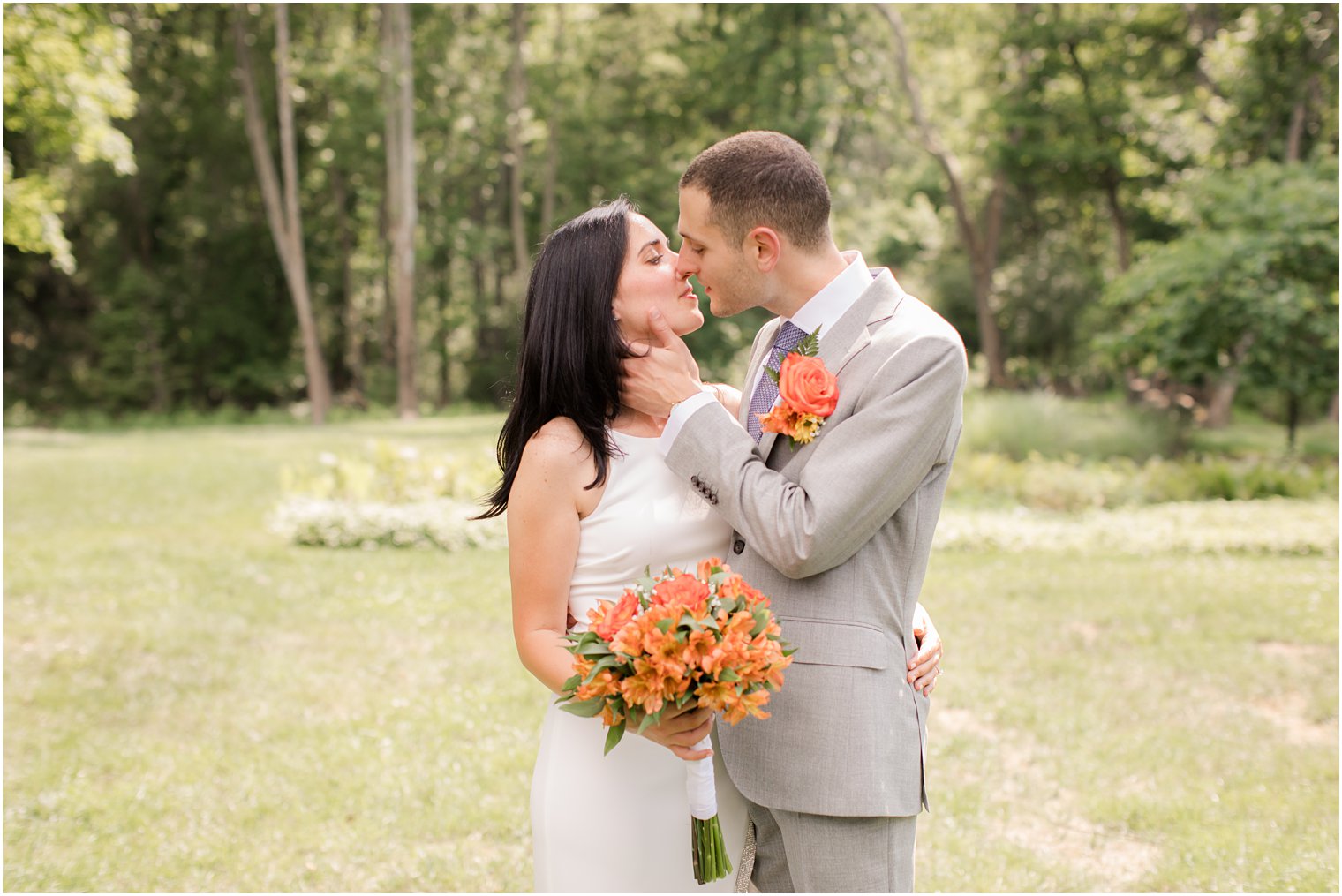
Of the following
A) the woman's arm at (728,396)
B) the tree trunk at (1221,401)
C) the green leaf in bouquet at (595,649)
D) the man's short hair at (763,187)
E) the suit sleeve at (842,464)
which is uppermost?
the man's short hair at (763,187)

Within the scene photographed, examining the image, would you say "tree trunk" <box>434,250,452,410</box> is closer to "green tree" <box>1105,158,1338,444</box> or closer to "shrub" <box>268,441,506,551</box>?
"shrub" <box>268,441,506,551</box>

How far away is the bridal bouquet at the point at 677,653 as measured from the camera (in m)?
1.98

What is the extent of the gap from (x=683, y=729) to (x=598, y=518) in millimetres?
679

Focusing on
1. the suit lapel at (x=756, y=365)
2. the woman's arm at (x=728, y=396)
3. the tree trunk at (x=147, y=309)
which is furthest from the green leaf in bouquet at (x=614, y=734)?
the tree trunk at (x=147, y=309)

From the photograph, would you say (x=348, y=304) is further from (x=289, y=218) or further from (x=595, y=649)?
(x=595, y=649)

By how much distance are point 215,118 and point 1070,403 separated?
2644cm

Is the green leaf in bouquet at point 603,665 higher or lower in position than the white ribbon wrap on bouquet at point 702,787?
higher

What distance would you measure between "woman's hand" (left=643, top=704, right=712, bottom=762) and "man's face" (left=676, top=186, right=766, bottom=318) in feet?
3.26

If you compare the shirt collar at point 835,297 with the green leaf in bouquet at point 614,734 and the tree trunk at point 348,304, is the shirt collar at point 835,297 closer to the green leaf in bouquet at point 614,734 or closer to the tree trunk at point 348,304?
the green leaf in bouquet at point 614,734

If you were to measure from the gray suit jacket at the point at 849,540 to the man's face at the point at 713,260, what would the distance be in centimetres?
25

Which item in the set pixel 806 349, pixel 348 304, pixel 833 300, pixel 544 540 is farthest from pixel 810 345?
pixel 348 304

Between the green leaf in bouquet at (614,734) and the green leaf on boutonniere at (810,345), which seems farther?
the green leaf on boutonniere at (810,345)

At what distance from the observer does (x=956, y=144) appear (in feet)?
86.2

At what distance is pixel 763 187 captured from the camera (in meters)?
2.45
